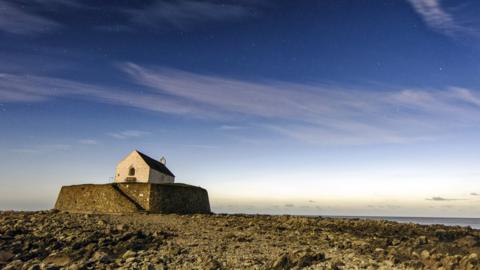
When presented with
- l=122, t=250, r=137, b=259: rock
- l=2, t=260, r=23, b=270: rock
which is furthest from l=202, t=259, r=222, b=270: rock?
l=2, t=260, r=23, b=270: rock

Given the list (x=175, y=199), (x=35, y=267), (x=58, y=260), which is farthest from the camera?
(x=175, y=199)

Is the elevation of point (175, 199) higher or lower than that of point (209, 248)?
higher

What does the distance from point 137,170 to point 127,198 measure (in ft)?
47.2

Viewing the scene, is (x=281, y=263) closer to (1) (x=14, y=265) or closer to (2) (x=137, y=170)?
(1) (x=14, y=265)

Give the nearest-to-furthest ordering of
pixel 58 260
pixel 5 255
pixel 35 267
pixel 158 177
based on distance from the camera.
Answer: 1. pixel 35 267
2. pixel 58 260
3. pixel 5 255
4. pixel 158 177

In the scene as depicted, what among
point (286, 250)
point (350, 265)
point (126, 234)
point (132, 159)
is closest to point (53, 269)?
point (126, 234)

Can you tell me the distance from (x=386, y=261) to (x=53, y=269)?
41.8 ft

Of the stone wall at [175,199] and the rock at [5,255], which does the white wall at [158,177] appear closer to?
the stone wall at [175,199]

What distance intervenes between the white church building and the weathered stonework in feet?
36.8

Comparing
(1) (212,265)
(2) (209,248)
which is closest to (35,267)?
(2) (209,248)

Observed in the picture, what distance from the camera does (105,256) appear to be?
1552 centimetres

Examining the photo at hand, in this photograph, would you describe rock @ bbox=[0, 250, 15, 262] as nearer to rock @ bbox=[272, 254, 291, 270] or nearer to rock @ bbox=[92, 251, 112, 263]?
rock @ bbox=[92, 251, 112, 263]

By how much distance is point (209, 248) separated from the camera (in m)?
16.7

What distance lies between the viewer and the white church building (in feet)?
157
